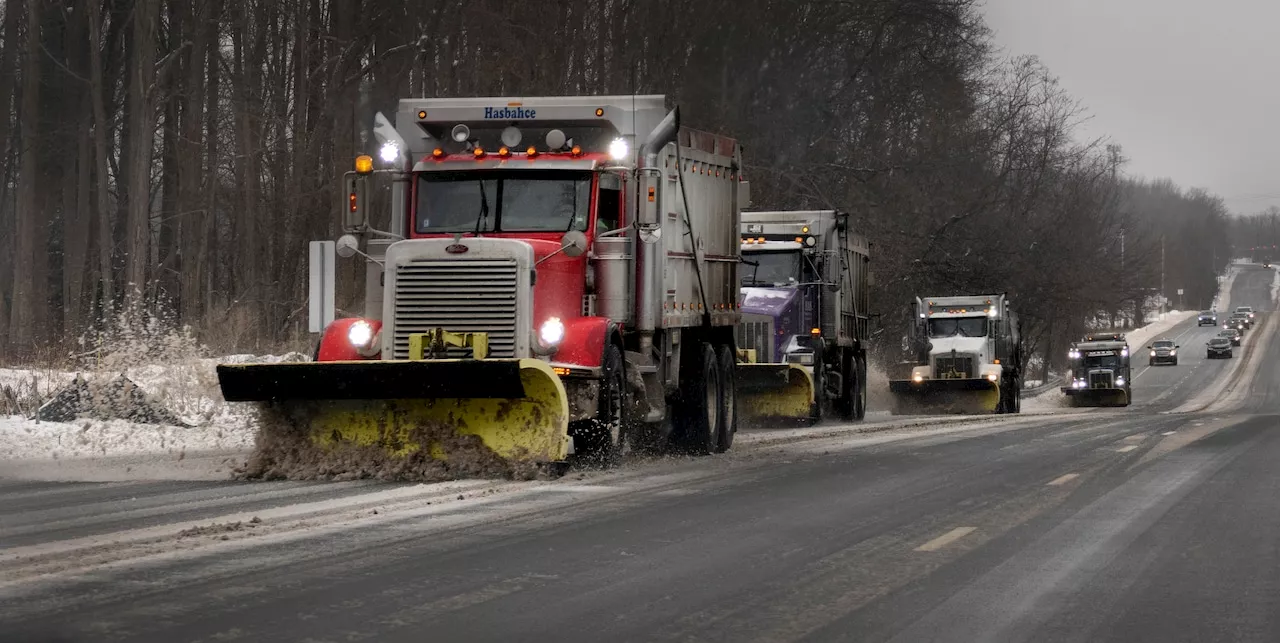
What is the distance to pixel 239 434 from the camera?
19.6m

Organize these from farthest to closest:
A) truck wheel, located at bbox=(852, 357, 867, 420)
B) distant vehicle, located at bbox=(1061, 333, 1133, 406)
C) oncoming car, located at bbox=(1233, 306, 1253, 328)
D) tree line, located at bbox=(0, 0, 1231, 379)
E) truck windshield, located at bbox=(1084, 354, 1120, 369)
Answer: oncoming car, located at bbox=(1233, 306, 1253, 328), truck windshield, located at bbox=(1084, 354, 1120, 369), distant vehicle, located at bbox=(1061, 333, 1133, 406), tree line, located at bbox=(0, 0, 1231, 379), truck wheel, located at bbox=(852, 357, 867, 420)

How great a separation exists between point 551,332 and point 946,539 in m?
5.22

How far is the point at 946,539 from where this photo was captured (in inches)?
374

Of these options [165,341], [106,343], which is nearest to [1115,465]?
[165,341]

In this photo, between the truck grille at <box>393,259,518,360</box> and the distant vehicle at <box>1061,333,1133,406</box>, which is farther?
the distant vehicle at <box>1061,333,1133,406</box>

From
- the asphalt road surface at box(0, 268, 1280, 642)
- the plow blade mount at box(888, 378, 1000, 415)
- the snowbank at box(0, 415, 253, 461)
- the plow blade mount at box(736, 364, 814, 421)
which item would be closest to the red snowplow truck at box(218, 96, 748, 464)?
the asphalt road surface at box(0, 268, 1280, 642)

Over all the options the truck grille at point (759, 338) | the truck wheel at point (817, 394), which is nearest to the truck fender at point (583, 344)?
the truck grille at point (759, 338)

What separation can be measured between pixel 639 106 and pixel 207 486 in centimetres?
533

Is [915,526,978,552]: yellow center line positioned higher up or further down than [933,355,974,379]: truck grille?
further down

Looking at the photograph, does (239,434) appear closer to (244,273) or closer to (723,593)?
(723,593)

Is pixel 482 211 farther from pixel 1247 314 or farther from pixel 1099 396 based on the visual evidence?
pixel 1247 314

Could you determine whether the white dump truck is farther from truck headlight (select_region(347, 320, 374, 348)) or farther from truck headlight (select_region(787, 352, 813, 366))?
truck headlight (select_region(347, 320, 374, 348))

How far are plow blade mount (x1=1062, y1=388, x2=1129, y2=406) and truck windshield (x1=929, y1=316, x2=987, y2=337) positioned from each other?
21.7 meters

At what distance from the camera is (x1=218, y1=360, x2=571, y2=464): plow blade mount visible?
1294 centimetres
